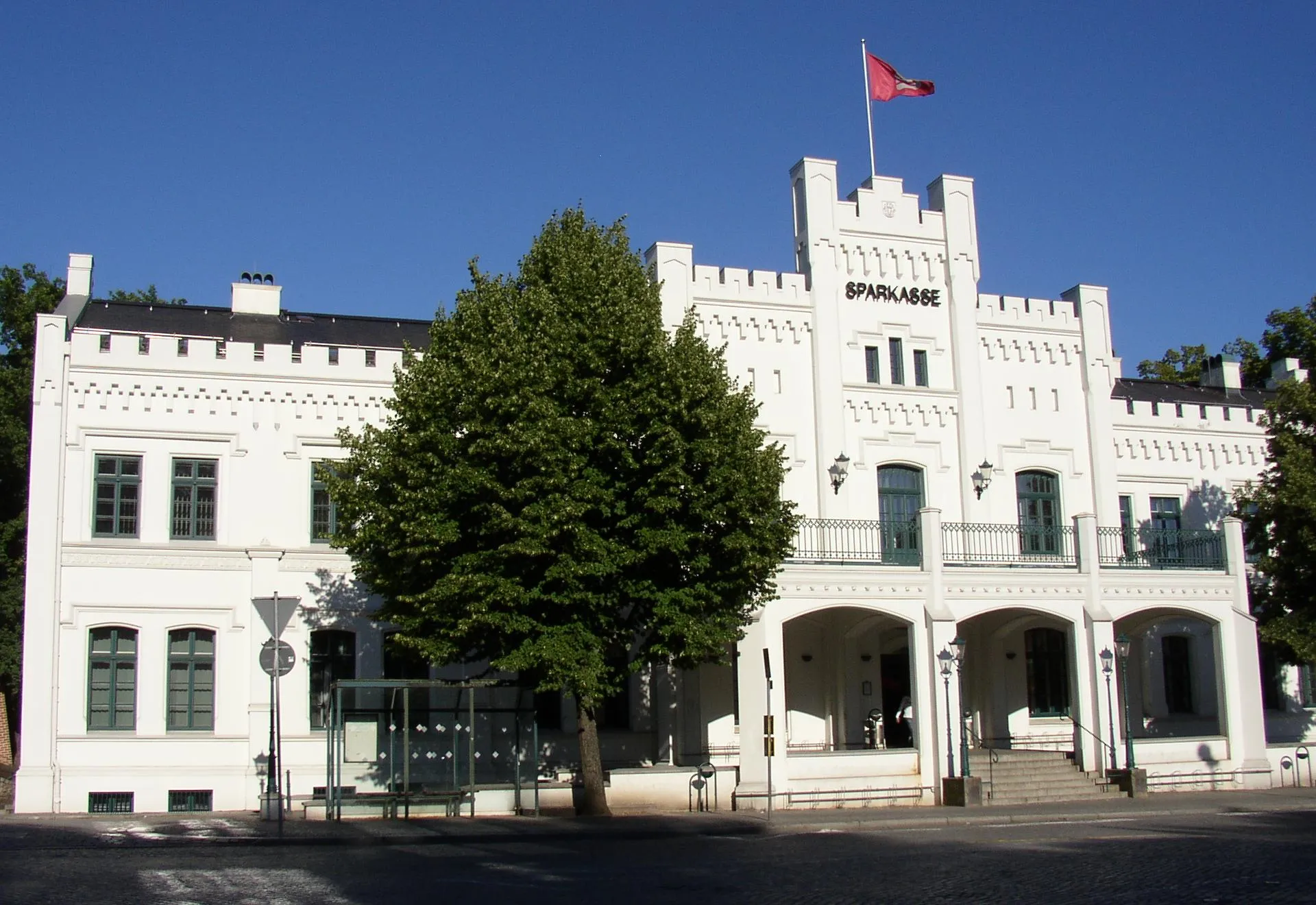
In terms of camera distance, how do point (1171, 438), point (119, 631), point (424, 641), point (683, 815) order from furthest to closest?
1. point (1171, 438)
2. point (119, 631)
3. point (683, 815)
4. point (424, 641)

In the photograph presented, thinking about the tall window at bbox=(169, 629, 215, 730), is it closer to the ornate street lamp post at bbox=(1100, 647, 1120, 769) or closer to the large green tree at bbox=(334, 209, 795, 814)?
the large green tree at bbox=(334, 209, 795, 814)

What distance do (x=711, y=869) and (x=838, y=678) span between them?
14864 mm

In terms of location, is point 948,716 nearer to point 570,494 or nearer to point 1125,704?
point 1125,704

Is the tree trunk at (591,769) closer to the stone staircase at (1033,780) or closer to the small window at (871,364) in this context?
the stone staircase at (1033,780)

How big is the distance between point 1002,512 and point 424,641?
1632 cm

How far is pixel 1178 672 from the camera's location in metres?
35.7

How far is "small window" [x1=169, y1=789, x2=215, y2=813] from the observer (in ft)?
90.2

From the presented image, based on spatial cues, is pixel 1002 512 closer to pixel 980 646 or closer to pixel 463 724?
pixel 980 646

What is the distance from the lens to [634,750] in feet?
98.5

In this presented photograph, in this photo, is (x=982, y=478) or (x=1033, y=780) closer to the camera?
(x=1033, y=780)

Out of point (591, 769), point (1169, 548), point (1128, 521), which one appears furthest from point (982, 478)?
point (591, 769)

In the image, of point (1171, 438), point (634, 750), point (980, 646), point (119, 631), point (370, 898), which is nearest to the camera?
point (370, 898)

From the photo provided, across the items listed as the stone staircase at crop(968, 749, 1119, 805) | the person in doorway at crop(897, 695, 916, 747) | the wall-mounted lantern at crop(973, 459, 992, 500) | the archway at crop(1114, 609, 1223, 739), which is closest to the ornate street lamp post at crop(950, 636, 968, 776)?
the stone staircase at crop(968, 749, 1119, 805)

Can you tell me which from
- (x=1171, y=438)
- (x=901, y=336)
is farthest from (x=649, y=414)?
(x=1171, y=438)
